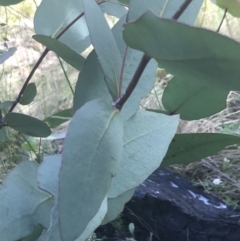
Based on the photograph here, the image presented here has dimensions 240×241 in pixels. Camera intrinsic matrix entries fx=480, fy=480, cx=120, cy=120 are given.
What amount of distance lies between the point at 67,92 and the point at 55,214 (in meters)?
1.54

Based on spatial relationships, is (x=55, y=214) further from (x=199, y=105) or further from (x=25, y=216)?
(x=199, y=105)

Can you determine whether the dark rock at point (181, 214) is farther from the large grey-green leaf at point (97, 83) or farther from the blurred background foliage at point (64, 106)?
the large grey-green leaf at point (97, 83)

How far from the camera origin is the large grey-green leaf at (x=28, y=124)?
547 mm

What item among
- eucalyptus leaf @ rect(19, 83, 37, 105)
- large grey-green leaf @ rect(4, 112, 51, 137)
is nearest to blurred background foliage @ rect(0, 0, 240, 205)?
eucalyptus leaf @ rect(19, 83, 37, 105)

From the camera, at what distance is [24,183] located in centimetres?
44

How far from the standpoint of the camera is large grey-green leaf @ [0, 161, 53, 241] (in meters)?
0.43

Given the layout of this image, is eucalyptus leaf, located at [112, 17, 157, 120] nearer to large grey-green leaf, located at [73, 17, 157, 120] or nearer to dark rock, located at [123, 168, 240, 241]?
large grey-green leaf, located at [73, 17, 157, 120]

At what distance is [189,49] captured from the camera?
31cm

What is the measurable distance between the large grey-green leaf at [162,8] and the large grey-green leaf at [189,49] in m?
0.05

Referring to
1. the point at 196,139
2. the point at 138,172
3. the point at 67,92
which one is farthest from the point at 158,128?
the point at 67,92

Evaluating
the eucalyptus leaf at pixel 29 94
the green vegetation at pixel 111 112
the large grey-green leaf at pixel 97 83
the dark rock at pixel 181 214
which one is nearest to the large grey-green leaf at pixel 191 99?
the green vegetation at pixel 111 112

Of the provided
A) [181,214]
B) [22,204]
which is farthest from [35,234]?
[181,214]

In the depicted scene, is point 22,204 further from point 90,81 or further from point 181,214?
point 181,214

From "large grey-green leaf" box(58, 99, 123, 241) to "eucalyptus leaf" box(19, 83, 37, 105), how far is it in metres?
0.37
